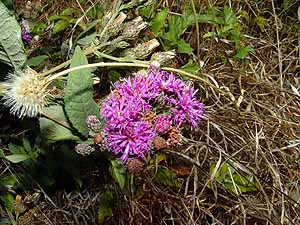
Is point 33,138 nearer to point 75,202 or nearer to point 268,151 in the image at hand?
point 75,202

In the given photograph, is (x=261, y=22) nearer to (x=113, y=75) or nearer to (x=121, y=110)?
(x=113, y=75)

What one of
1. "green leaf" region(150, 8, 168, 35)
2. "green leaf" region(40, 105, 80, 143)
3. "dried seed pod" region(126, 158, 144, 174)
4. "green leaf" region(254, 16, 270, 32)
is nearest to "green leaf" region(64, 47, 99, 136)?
"green leaf" region(40, 105, 80, 143)

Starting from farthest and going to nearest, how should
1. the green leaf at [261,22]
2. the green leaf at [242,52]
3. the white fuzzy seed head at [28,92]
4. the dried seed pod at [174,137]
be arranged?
the green leaf at [261,22], the green leaf at [242,52], the dried seed pod at [174,137], the white fuzzy seed head at [28,92]

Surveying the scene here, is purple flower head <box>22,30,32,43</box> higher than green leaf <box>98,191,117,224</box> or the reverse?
higher

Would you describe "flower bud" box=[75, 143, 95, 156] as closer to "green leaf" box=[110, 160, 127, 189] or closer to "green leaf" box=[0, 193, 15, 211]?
"green leaf" box=[110, 160, 127, 189]

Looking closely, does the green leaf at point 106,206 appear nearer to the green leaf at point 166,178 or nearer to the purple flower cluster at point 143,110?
the green leaf at point 166,178

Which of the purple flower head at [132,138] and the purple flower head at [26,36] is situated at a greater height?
the purple flower head at [26,36]

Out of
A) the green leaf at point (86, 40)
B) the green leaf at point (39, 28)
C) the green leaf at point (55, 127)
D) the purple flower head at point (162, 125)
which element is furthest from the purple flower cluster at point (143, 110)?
the green leaf at point (39, 28)
